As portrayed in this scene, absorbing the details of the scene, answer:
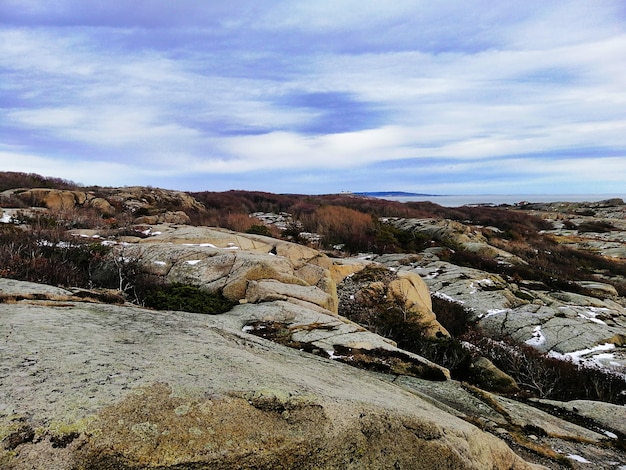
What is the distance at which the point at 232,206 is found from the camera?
31859 millimetres

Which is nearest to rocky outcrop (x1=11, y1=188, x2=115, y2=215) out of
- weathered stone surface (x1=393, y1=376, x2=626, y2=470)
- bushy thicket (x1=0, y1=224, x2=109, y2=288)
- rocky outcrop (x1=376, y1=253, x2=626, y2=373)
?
bushy thicket (x1=0, y1=224, x2=109, y2=288)

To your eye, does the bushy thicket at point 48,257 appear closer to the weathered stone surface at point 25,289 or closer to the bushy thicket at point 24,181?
the weathered stone surface at point 25,289

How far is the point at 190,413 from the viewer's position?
216 cm

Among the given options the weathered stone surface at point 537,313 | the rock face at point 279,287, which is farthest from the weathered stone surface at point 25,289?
the weathered stone surface at point 537,313

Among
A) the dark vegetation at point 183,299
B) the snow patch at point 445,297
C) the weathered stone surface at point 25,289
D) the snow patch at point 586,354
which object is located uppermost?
the weathered stone surface at point 25,289

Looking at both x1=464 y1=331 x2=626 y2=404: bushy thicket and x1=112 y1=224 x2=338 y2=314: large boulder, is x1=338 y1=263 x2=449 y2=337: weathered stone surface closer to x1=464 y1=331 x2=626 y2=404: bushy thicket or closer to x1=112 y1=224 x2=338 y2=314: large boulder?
x1=112 y1=224 x2=338 y2=314: large boulder

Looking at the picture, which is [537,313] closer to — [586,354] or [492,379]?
[586,354]

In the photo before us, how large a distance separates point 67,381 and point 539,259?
28479mm

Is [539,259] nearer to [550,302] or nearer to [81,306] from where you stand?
[550,302]

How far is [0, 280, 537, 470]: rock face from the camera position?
1.88 m

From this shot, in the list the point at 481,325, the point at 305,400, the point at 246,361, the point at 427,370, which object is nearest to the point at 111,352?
the point at 246,361

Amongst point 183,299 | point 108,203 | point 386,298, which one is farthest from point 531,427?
point 108,203

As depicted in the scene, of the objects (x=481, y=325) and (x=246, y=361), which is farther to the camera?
(x=481, y=325)

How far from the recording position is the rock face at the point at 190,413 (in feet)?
6.15
